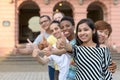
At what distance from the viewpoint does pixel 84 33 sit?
3.99m

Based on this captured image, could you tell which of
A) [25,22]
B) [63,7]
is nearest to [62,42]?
[63,7]

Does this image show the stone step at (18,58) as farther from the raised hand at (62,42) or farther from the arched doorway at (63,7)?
the raised hand at (62,42)

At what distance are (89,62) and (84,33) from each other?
0.30 metres

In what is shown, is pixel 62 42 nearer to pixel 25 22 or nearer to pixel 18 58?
pixel 18 58

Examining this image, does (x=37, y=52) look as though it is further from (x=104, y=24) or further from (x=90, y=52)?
(x=104, y=24)

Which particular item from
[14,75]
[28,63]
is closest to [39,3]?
[28,63]

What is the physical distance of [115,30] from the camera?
2873cm

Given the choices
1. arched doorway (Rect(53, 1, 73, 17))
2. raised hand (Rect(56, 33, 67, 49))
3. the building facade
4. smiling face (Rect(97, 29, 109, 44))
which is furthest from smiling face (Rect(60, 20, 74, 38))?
arched doorway (Rect(53, 1, 73, 17))

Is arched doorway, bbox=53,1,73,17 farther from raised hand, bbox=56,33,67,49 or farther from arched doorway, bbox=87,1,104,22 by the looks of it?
raised hand, bbox=56,33,67,49

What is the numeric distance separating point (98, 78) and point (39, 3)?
82.9 ft

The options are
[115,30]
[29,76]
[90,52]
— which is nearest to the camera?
[90,52]

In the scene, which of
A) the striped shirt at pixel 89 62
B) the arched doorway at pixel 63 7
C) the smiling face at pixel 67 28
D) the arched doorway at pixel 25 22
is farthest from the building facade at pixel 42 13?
the striped shirt at pixel 89 62

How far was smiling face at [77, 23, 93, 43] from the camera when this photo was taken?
3994 millimetres

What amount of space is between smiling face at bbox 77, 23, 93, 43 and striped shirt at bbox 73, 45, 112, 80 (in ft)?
0.32
